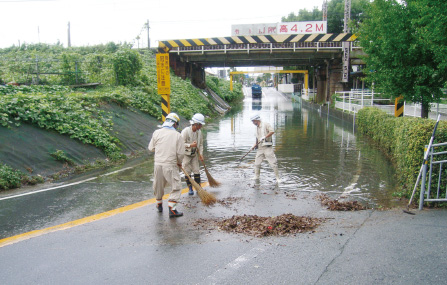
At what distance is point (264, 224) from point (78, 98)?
988cm

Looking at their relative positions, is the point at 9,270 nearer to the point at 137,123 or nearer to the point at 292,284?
the point at 292,284

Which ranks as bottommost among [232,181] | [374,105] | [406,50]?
[232,181]

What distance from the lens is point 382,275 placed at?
13.0ft

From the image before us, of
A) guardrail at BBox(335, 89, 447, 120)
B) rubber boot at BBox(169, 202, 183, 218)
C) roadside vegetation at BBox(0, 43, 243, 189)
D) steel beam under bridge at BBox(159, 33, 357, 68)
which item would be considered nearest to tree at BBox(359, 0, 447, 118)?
guardrail at BBox(335, 89, 447, 120)

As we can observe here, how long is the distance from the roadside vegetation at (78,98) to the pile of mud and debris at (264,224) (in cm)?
495

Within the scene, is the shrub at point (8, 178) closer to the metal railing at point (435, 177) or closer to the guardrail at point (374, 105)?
the metal railing at point (435, 177)

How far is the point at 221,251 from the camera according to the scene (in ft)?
15.6

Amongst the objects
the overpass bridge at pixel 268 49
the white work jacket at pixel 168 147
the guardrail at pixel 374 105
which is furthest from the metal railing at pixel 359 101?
the white work jacket at pixel 168 147

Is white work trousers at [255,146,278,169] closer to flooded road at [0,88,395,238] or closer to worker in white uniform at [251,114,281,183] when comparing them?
worker in white uniform at [251,114,281,183]

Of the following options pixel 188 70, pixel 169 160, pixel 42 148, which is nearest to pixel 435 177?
pixel 169 160

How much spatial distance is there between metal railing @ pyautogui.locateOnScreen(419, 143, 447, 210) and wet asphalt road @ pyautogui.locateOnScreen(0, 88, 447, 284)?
1.04ft

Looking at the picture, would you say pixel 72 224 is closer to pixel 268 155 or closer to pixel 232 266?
pixel 232 266

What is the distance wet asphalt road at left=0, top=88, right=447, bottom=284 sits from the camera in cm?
402

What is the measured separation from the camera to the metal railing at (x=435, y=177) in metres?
6.19
